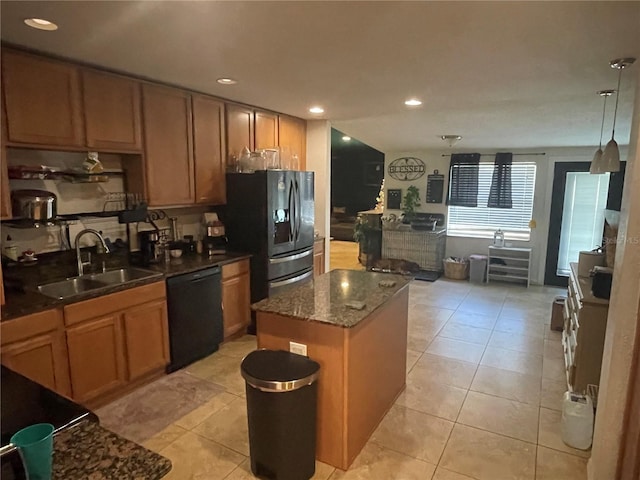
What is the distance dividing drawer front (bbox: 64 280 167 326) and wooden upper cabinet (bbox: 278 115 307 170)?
7.57 ft

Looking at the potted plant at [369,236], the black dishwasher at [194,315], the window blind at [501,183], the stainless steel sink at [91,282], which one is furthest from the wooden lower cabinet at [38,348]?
the window blind at [501,183]

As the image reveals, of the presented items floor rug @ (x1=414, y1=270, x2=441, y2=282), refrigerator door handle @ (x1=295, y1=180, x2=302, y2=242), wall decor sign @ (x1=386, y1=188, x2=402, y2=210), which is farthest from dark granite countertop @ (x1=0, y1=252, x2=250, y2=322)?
wall decor sign @ (x1=386, y1=188, x2=402, y2=210)

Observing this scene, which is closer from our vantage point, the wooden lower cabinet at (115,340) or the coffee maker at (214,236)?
the wooden lower cabinet at (115,340)

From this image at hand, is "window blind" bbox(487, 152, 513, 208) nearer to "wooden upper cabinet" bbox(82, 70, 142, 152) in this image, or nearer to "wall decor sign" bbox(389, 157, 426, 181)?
"wall decor sign" bbox(389, 157, 426, 181)

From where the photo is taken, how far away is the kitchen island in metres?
2.12

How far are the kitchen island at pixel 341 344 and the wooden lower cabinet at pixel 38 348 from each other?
1.21m

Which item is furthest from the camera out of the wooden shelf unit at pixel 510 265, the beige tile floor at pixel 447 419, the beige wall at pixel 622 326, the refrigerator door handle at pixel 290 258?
the wooden shelf unit at pixel 510 265

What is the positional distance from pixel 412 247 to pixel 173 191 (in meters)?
4.63

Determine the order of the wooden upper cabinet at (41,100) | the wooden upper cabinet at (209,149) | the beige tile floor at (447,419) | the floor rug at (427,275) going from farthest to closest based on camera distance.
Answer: the floor rug at (427,275) < the wooden upper cabinet at (209,149) < the wooden upper cabinet at (41,100) < the beige tile floor at (447,419)

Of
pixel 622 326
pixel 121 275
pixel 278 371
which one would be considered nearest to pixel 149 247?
pixel 121 275

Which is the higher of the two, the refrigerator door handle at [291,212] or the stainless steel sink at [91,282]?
the refrigerator door handle at [291,212]

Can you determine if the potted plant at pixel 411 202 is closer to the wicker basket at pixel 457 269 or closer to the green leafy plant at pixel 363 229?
the green leafy plant at pixel 363 229

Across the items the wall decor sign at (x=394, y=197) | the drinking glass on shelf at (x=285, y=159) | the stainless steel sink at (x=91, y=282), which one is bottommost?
the stainless steel sink at (x=91, y=282)

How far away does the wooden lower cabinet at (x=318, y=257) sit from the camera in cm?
491
